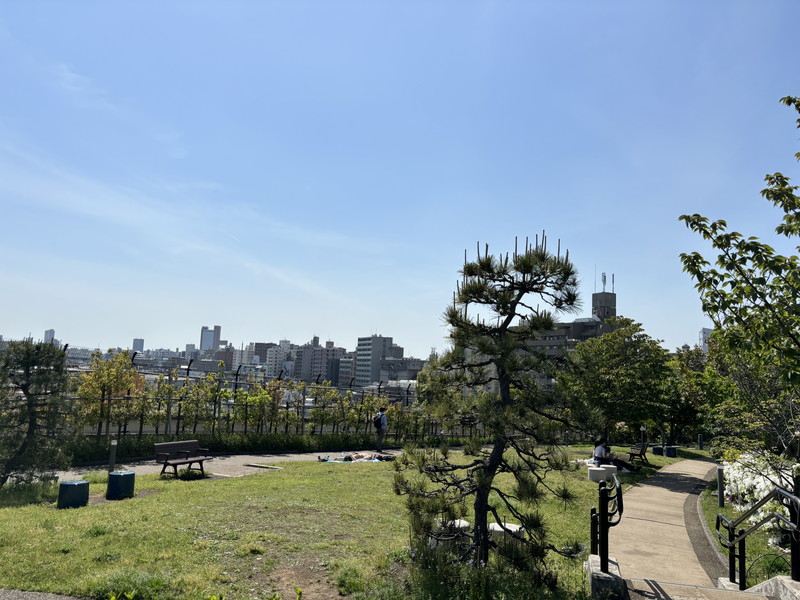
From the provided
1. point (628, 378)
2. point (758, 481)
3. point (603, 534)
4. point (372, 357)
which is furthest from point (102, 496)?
point (372, 357)

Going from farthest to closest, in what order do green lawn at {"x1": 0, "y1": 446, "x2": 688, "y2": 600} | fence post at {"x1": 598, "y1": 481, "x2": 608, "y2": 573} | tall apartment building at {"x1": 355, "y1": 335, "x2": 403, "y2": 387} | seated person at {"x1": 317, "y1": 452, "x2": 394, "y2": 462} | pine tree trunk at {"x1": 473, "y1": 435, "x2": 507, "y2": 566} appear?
tall apartment building at {"x1": 355, "y1": 335, "x2": 403, "y2": 387}
seated person at {"x1": 317, "y1": 452, "x2": 394, "y2": 462}
pine tree trunk at {"x1": 473, "y1": 435, "x2": 507, "y2": 566}
fence post at {"x1": 598, "y1": 481, "x2": 608, "y2": 573}
green lawn at {"x1": 0, "y1": 446, "x2": 688, "y2": 600}

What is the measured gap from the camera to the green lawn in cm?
605

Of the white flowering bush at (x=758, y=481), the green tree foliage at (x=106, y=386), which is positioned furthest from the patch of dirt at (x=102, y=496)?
the white flowering bush at (x=758, y=481)

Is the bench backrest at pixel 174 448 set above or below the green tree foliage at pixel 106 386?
below

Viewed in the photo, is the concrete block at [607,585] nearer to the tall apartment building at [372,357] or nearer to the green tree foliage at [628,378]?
the green tree foliage at [628,378]

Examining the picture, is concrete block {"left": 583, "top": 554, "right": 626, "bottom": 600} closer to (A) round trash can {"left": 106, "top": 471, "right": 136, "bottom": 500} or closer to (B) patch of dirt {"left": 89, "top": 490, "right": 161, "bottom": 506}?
(B) patch of dirt {"left": 89, "top": 490, "right": 161, "bottom": 506}

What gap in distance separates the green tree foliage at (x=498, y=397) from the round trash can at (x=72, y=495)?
691cm

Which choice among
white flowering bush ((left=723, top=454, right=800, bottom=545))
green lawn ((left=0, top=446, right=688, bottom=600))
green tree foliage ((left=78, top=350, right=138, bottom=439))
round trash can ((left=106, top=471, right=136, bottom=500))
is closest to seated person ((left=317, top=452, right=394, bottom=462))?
green tree foliage ((left=78, top=350, right=138, bottom=439))

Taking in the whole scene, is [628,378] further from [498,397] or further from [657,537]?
[498,397]

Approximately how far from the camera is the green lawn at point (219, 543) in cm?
605

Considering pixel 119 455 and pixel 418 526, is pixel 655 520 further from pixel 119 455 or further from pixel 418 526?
pixel 119 455

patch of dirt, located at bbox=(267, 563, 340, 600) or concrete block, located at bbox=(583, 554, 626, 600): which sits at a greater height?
concrete block, located at bbox=(583, 554, 626, 600)

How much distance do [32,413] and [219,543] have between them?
21.4 ft

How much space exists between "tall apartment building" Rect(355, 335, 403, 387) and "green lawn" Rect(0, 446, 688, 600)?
165932 millimetres
